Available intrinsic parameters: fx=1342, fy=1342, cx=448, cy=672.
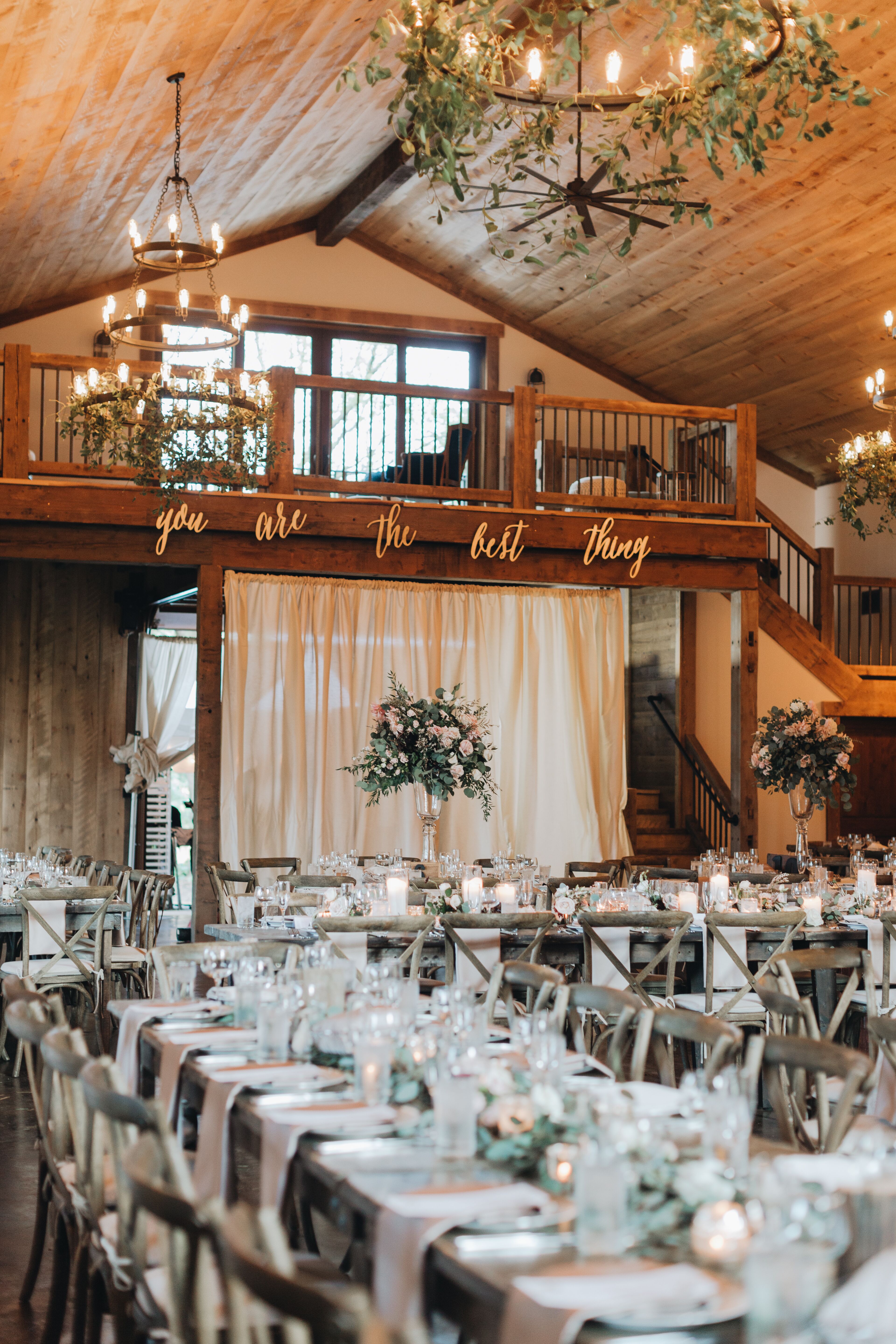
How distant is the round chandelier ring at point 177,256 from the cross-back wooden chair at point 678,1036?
445cm

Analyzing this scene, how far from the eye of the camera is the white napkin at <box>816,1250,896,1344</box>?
1.83 metres

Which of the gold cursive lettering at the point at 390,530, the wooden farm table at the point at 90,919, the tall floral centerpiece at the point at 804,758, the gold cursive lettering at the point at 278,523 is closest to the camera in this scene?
the wooden farm table at the point at 90,919

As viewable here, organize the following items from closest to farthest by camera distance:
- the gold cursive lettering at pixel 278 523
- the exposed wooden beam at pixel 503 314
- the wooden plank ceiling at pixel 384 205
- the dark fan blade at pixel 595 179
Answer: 1. the dark fan blade at pixel 595 179
2. the wooden plank ceiling at pixel 384 205
3. the gold cursive lettering at pixel 278 523
4. the exposed wooden beam at pixel 503 314

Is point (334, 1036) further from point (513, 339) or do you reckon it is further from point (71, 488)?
point (513, 339)

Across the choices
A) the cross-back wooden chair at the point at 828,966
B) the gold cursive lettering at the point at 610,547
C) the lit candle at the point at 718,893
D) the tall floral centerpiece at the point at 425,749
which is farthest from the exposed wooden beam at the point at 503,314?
the cross-back wooden chair at the point at 828,966

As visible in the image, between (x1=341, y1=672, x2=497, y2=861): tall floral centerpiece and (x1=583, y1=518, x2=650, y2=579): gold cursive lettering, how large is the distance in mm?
2849

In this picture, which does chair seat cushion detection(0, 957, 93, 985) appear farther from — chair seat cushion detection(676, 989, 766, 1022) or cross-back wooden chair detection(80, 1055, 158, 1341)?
cross-back wooden chair detection(80, 1055, 158, 1341)

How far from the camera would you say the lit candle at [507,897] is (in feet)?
20.3

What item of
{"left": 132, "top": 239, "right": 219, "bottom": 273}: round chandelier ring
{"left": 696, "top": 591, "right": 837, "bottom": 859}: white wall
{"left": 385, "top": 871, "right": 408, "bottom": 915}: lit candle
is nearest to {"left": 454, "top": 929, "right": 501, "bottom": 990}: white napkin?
{"left": 385, "top": 871, "right": 408, "bottom": 915}: lit candle

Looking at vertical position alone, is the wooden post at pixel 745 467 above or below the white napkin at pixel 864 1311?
above

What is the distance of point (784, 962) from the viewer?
4.29m

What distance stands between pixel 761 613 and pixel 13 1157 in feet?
28.7

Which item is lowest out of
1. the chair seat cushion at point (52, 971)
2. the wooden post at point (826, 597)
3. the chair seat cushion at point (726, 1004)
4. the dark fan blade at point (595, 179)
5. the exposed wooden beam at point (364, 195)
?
the chair seat cushion at point (52, 971)

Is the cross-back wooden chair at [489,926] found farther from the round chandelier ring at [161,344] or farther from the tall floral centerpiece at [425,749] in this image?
the round chandelier ring at [161,344]
